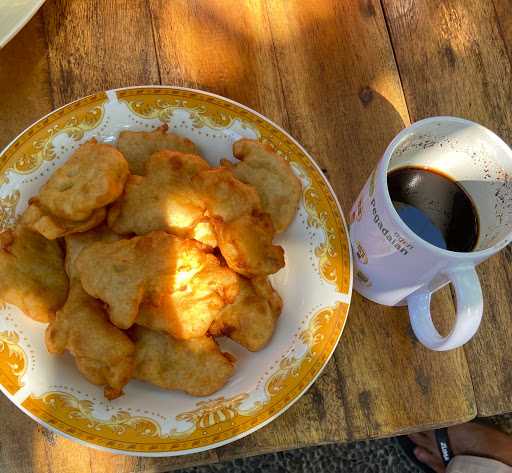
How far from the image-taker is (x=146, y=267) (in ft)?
2.37

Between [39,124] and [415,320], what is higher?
[39,124]

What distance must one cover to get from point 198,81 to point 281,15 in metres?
0.22

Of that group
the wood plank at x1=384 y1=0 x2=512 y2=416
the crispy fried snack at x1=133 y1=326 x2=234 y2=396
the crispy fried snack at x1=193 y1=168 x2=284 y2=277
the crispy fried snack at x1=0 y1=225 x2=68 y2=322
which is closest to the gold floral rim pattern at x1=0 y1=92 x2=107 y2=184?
the crispy fried snack at x1=0 y1=225 x2=68 y2=322

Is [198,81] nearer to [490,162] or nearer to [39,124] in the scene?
[39,124]

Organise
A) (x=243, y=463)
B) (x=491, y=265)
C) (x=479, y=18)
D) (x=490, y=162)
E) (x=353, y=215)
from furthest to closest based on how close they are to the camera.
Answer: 1. (x=243, y=463)
2. (x=479, y=18)
3. (x=491, y=265)
4. (x=353, y=215)
5. (x=490, y=162)

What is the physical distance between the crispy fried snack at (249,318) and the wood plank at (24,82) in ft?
1.65

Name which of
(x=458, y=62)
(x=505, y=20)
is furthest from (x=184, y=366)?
(x=505, y=20)

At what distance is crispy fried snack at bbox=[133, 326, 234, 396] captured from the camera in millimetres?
749

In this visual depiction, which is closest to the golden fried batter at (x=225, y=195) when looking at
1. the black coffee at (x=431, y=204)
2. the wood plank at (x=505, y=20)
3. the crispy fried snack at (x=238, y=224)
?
the crispy fried snack at (x=238, y=224)

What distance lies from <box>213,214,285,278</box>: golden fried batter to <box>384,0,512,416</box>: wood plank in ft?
1.36

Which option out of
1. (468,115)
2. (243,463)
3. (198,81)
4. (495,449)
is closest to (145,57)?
(198,81)

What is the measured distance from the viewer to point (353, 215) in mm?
810

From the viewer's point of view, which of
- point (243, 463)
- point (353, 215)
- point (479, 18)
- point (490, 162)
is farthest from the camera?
point (243, 463)

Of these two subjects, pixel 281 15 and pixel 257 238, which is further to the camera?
pixel 281 15
